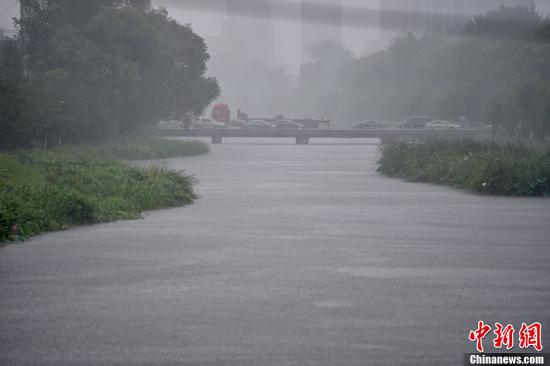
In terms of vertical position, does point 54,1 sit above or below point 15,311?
above

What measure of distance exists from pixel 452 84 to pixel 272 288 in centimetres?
10158

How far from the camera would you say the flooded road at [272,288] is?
9141 mm

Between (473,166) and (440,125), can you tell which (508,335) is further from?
(440,125)

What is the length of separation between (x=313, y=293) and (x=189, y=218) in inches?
405

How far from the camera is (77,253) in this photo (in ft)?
51.2

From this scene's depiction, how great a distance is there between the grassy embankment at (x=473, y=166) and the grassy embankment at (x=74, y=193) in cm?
887

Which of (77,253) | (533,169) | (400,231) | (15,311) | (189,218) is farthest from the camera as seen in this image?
(533,169)

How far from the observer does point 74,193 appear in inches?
813

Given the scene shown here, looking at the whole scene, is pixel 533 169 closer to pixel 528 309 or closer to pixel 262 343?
pixel 528 309

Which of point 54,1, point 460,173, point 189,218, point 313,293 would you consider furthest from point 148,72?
point 313,293

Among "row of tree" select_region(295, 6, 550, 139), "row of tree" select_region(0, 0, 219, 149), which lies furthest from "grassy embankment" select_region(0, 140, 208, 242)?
"row of tree" select_region(0, 0, 219, 149)

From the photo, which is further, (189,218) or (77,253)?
(189,218)

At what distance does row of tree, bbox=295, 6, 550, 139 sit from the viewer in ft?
227

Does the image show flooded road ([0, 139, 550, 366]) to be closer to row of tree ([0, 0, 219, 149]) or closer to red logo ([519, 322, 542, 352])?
red logo ([519, 322, 542, 352])
